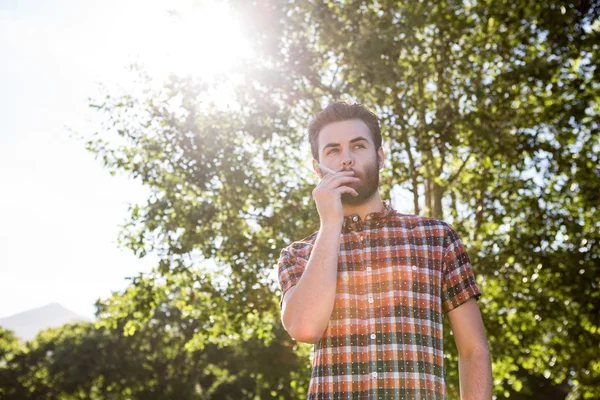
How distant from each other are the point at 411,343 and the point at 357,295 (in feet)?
1.31

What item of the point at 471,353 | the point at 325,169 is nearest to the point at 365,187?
the point at 325,169

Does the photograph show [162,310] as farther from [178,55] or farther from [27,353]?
[178,55]

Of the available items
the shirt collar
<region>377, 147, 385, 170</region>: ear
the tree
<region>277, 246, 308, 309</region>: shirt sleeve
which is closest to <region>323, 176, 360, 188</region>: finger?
the shirt collar

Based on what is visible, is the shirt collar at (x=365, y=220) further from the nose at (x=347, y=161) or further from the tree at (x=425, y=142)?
the tree at (x=425, y=142)

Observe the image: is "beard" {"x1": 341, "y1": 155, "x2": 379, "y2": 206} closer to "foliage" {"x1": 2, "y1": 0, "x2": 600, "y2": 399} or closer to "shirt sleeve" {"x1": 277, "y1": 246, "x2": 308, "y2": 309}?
"shirt sleeve" {"x1": 277, "y1": 246, "x2": 308, "y2": 309}

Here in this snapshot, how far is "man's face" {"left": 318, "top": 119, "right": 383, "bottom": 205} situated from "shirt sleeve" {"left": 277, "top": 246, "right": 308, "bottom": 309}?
45 cm

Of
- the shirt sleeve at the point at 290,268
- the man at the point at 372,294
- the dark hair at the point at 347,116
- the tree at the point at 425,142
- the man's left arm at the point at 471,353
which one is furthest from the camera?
the tree at the point at 425,142

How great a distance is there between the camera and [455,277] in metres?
3.24

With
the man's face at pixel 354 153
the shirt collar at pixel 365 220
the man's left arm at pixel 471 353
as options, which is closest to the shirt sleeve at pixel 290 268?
the shirt collar at pixel 365 220

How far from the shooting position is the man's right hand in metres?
3.26

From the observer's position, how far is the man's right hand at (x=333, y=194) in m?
3.26

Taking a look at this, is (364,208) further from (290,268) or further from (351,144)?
(290,268)

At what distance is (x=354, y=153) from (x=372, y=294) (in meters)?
0.86

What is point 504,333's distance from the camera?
45.2 ft
